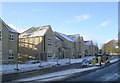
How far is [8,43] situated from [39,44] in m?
15.3

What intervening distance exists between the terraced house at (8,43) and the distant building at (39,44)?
423 inches

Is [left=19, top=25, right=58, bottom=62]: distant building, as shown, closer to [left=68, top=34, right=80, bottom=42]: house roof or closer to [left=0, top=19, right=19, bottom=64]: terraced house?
[left=0, top=19, right=19, bottom=64]: terraced house

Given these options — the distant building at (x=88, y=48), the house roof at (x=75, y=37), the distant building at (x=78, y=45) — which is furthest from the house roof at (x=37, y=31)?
the distant building at (x=88, y=48)

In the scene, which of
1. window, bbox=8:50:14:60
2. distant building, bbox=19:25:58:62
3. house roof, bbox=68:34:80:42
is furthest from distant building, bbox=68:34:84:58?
window, bbox=8:50:14:60

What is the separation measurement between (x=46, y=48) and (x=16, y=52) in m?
14.5

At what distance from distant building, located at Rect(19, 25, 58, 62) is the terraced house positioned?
10.7 m

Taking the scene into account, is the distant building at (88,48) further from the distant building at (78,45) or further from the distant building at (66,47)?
the distant building at (66,47)

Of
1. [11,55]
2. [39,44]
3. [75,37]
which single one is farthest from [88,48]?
[11,55]

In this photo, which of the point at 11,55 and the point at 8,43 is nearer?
the point at 8,43

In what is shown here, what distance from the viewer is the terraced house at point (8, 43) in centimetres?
4278

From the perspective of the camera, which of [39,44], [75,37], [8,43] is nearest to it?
[8,43]

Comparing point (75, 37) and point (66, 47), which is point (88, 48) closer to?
point (75, 37)

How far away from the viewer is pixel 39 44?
5934 cm

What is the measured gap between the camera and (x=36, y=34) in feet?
201
